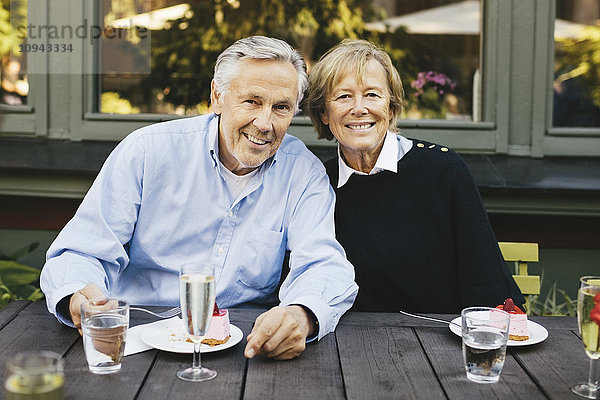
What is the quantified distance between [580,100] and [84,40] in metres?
2.53

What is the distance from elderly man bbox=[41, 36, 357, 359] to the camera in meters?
2.03

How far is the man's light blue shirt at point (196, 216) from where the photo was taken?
81.3 inches

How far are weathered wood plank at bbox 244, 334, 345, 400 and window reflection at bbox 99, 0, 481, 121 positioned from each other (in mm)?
2336

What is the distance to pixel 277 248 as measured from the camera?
2.11 meters

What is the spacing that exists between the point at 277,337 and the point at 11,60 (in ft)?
9.34

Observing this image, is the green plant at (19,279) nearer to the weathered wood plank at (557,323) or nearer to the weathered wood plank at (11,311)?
the weathered wood plank at (11,311)

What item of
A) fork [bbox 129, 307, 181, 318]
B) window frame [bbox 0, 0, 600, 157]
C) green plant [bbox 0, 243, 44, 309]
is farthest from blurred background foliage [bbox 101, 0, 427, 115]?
fork [bbox 129, 307, 181, 318]

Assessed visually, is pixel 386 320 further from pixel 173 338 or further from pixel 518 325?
pixel 173 338

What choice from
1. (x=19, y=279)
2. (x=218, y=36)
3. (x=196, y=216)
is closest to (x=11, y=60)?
(x=19, y=279)

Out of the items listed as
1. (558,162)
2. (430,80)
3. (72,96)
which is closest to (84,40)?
(72,96)

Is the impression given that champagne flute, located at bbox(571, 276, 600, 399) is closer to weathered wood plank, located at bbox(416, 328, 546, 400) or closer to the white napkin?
weathered wood plank, located at bbox(416, 328, 546, 400)

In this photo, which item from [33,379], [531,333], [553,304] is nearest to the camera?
[33,379]

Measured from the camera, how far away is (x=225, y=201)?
212cm

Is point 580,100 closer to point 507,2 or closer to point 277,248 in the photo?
point 507,2
